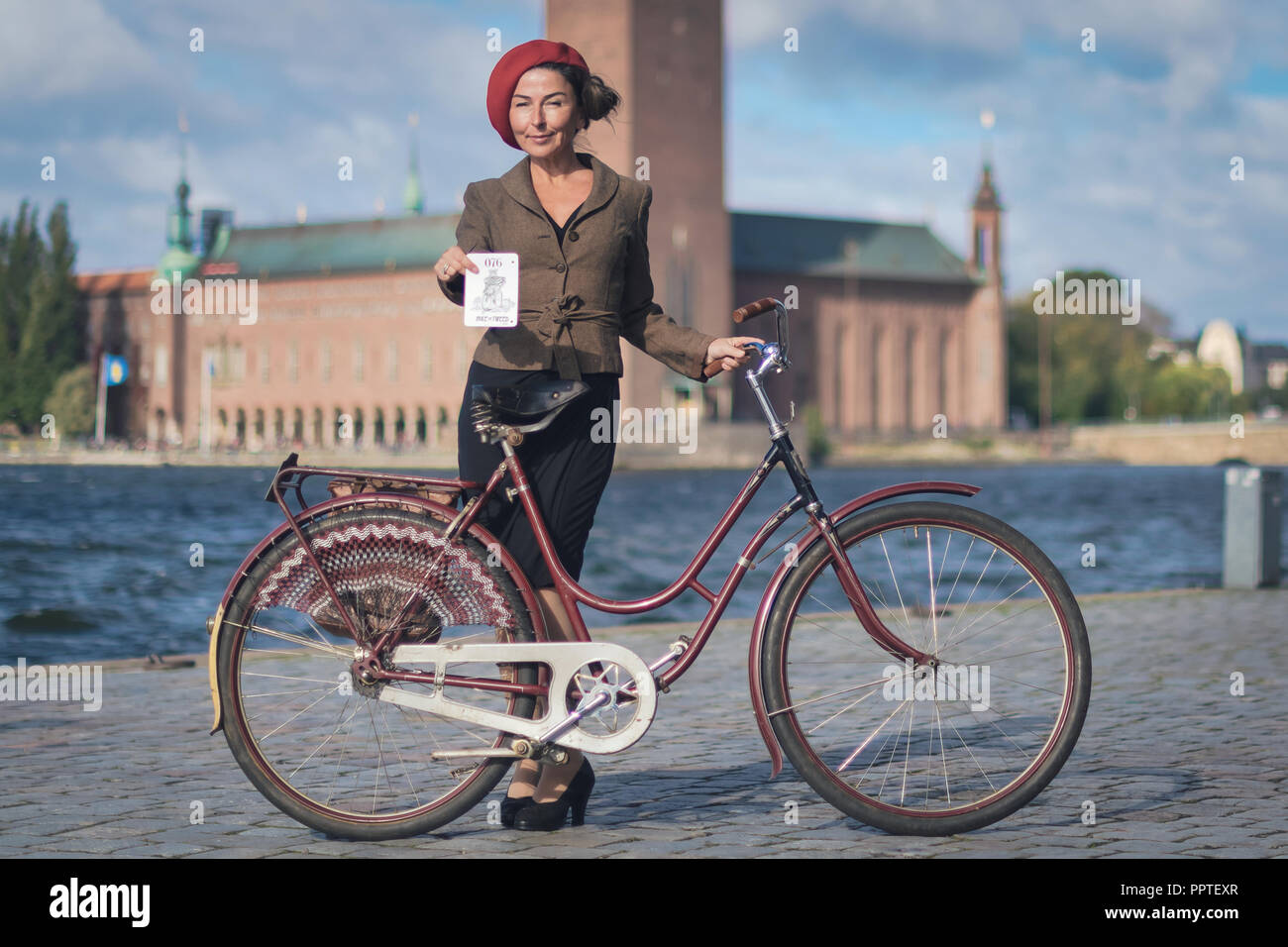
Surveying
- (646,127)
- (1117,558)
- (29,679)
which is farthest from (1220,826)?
(646,127)

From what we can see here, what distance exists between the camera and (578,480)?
12.4 ft

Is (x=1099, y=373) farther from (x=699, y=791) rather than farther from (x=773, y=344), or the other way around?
(x=773, y=344)

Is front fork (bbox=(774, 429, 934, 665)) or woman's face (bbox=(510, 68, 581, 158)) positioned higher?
woman's face (bbox=(510, 68, 581, 158))

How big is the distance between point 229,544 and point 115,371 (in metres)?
69.4

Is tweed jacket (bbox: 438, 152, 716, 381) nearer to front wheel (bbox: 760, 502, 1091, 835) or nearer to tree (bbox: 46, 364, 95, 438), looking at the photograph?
front wheel (bbox: 760, 502, 1091, 835)

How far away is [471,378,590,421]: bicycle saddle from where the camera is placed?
3.63 meters

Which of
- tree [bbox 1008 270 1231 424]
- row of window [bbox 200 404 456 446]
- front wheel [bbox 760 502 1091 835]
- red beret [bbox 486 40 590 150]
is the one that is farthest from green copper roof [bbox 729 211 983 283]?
red beret [bbox 486 40 590 150]

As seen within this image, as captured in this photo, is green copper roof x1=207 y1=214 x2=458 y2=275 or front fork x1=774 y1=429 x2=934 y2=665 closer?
front fork x1=774 y1=429 x2=934 y2=665

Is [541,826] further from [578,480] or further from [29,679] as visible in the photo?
[29,679]

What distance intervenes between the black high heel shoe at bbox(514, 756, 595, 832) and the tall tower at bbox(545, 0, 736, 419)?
6496 centimetres

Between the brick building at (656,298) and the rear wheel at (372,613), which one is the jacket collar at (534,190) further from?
the brick building at (656,298)

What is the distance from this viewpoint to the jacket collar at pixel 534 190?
148 inches

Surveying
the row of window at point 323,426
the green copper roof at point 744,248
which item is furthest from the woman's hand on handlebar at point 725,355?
the green copper roof at point 744,248
